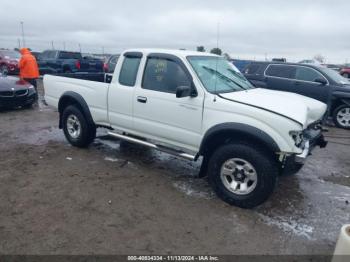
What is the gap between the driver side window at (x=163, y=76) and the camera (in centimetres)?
455

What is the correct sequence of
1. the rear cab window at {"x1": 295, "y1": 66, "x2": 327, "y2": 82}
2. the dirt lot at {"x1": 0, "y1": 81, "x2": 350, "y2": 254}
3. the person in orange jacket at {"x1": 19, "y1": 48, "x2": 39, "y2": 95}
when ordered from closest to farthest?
the dirt lot at {"x1": 0, "y1": 81, "x2": 350, "y2": 254}, the rear cab window at {"x1": 295, "y1": 66, "x2": 327, "y2": 82}, the person in orange jacket at {"x1": 19, "y1": 48, "x2": 39, "y2": 95}

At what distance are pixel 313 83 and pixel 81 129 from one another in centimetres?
675

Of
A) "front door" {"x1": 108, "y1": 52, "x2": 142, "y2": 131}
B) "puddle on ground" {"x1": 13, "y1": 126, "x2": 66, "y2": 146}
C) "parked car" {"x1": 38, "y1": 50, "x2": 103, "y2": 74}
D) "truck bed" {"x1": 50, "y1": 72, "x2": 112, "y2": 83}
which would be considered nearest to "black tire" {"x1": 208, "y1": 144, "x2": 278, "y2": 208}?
"front door" {"x1": 108, "y1": 52, "x2": 142, "y2": 131}

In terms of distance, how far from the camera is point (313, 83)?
30.3 feet

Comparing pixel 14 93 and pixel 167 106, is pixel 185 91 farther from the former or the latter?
pixel 14 93

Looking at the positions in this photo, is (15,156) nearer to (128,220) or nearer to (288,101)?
(128,220)

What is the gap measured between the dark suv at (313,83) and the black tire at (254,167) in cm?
513

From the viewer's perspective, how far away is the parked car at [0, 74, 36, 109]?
949 cm

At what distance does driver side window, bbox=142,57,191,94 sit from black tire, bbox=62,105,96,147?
1.66 meters

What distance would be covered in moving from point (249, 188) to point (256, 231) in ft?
1.91

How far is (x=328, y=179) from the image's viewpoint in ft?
17.1

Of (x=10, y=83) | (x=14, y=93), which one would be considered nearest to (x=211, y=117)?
(x=14, y=93)

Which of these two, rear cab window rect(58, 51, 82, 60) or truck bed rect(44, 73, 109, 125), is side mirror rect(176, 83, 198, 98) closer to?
truck bed rect(44, 73, 109, 125)

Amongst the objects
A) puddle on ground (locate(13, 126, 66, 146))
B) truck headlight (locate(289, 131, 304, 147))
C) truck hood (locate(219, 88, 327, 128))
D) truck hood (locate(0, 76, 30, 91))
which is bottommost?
puddle on ground (locate(13, 126, 66, 146))
